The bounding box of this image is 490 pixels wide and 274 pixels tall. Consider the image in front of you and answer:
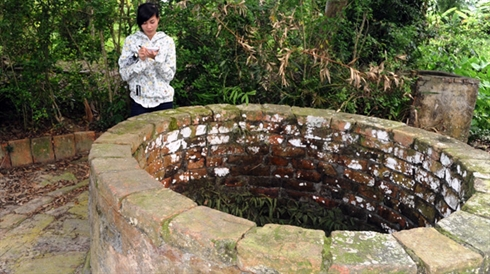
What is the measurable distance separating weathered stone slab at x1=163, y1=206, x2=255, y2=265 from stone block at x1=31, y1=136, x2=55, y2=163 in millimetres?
3235

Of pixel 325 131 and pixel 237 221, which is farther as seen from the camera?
pixel 325 131

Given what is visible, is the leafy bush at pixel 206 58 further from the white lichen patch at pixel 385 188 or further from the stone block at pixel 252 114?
the white lichen patch at pixel 385 188

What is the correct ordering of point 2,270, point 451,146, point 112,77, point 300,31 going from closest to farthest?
point 2,270, point 451,146, point 300,31, point 112,77

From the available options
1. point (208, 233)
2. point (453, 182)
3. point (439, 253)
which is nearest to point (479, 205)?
point (439, 253)

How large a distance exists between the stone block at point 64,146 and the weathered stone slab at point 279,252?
354 cm

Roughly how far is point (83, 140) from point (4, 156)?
2.66 ft

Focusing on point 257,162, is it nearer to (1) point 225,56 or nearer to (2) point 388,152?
(2) point 388,152

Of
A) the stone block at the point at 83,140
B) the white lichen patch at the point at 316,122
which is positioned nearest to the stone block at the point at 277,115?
the white lichen patch at the point at 316,122

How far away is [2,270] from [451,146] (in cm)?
331

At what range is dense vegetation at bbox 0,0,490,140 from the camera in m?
4.45

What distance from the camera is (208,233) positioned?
1.83m

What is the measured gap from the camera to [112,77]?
5.17 m

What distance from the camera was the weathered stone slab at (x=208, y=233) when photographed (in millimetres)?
1768

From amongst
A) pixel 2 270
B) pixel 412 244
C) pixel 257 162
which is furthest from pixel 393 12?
pixel 2 270
